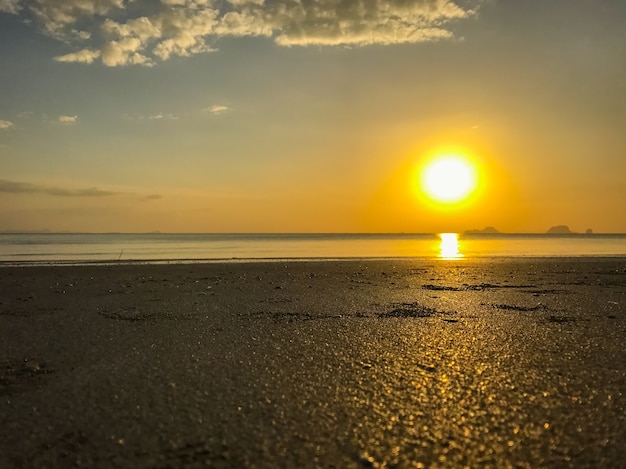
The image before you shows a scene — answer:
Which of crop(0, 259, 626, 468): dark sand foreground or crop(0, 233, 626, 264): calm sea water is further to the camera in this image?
crop(0, 233, 626, 264): calm sea water

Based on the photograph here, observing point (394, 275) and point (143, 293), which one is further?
point (394, 275)

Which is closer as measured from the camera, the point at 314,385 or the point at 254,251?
the point at 314,385

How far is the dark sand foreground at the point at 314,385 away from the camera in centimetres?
477

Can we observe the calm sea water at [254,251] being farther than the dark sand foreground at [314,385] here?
Yes

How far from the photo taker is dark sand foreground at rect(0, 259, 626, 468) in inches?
188

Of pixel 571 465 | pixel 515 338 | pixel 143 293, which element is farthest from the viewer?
pixel 143 293

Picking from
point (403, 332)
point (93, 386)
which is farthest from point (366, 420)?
point (403, 332)

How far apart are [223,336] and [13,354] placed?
12.4 feet

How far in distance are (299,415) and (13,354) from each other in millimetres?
6012

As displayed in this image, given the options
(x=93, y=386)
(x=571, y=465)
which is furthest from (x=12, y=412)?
(x=571, y=465)

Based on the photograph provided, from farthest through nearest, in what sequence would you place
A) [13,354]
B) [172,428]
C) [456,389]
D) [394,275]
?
[394,275]
[13,354]
[456,389]
[172,428]

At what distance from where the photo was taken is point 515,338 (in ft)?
31.7

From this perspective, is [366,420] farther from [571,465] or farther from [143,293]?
[143,293]

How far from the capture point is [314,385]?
671cm
